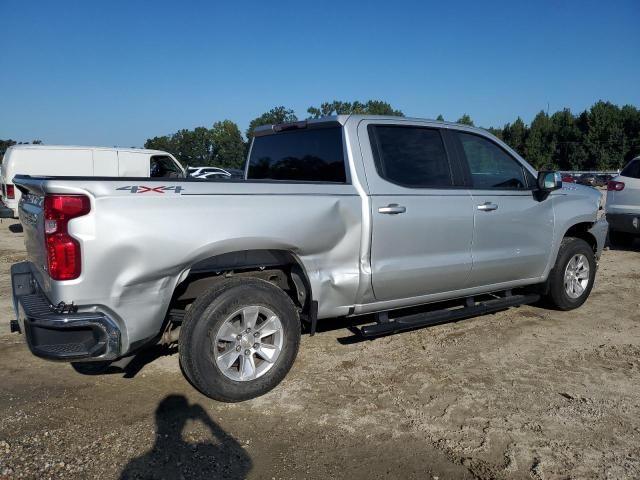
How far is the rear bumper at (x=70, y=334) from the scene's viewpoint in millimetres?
2979

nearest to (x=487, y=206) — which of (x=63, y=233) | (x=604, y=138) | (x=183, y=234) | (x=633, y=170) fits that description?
(x=183, y=234)

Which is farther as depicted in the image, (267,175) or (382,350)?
(267,175)

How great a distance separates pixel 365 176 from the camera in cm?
409

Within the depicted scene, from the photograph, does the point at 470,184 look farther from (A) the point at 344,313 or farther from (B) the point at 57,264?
(B) the point at 57,264

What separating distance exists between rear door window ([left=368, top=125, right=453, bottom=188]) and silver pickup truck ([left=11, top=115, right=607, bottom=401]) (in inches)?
0.5

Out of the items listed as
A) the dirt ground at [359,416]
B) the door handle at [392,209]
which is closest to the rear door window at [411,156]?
the door handle at [392,209]

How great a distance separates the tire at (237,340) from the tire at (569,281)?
3.25m

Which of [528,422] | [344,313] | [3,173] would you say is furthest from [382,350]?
[3,173]

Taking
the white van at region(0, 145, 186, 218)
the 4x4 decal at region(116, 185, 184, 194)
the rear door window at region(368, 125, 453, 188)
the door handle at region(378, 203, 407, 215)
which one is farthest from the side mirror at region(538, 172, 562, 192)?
the white van at region(0, 145, 186, 218)

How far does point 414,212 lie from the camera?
4.25 meters

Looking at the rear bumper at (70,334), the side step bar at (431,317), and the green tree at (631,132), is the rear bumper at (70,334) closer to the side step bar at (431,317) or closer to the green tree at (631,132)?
the side step bar at (431,317)

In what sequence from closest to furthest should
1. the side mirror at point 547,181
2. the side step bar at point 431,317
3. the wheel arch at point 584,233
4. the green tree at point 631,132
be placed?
the side step bar at point 431,317, the side mirror at point 547,181, the wheel arch at point 584,233, the green tree at point 631,132

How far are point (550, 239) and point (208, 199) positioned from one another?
3741 mm

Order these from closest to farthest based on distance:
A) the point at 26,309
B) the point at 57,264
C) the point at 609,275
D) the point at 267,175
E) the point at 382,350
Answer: the point at 57,264 < the point at 26,309 < the point at 382,350 < the point at 267,175 < the point at 609,275
